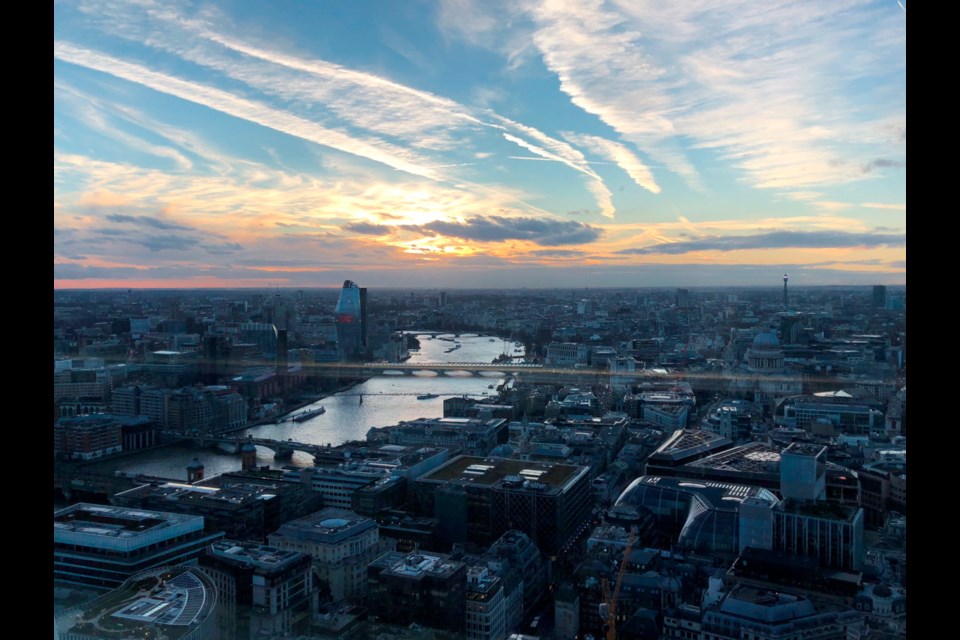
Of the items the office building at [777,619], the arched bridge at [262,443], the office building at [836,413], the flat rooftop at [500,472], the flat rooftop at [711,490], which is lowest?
the arched bridge at [262,443]

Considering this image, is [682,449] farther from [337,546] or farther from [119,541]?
[119,541]

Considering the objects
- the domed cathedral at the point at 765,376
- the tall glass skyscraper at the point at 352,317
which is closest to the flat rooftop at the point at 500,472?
the domed cathedral at the point at 765,376

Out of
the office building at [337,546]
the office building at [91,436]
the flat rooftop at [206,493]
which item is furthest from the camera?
the office building at [91,436]

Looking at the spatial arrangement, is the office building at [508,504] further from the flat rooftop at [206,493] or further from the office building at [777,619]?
the office building at [777,619]

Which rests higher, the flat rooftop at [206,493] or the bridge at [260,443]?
the flat rooftop at [206,493]

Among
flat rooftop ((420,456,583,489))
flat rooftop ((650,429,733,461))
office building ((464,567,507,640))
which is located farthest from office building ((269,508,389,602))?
flat rooftop ((650,429,733,461))

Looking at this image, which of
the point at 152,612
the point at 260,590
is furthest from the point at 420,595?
the point at 152,612
